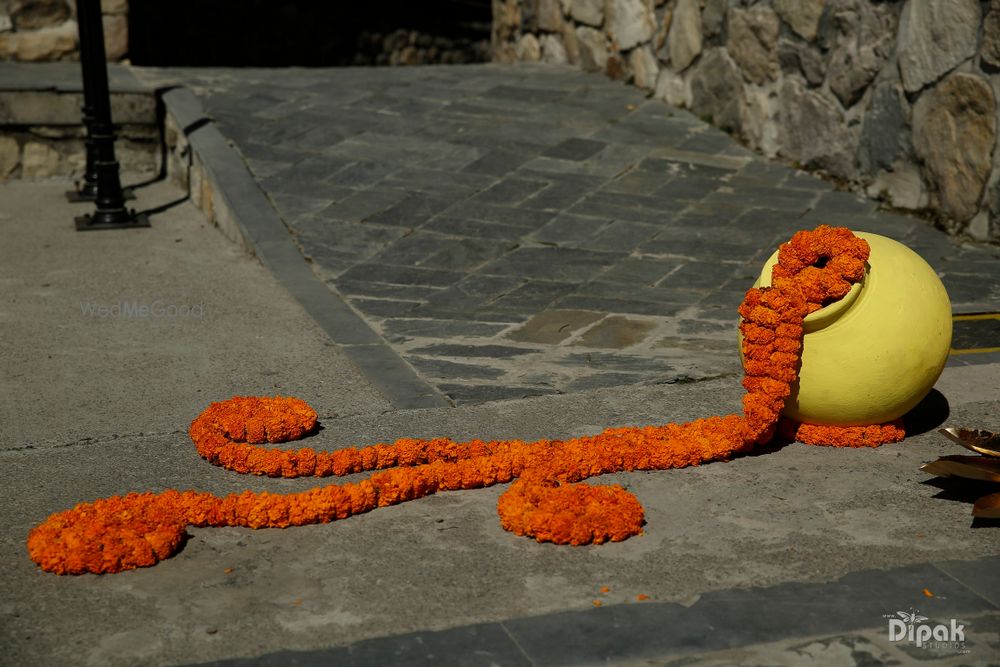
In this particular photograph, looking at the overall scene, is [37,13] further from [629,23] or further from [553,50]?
[629,23]

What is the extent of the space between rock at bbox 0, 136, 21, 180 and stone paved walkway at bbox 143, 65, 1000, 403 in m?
1.29

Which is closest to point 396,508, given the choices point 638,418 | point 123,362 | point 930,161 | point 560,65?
point 638,418

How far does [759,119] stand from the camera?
823 centimetres

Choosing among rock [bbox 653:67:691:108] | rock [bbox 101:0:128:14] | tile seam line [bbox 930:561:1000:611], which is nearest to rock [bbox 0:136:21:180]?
rock [bbox 101:0:128:14]

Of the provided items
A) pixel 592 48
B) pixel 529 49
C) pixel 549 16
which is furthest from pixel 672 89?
pixel 529 49

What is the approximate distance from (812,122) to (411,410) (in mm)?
4486

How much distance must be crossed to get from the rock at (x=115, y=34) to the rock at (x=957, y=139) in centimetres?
627

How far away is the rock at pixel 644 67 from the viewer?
9.28 meters

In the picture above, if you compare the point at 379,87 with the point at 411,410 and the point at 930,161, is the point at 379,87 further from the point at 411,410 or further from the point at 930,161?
the point at 411,410

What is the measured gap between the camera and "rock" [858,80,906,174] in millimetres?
7184

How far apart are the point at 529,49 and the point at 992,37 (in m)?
5.23

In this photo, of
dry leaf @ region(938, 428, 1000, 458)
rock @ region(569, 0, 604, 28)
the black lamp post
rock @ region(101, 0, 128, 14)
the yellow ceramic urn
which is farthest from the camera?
rock @ region(569, 0, 604, 28)

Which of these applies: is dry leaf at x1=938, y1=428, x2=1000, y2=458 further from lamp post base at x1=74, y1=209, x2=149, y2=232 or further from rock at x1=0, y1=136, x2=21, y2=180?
rock at x1=0, y1=136, x2=21, y2=180

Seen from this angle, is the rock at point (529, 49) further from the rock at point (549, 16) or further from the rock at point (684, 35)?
the rock at point (684, 35)
